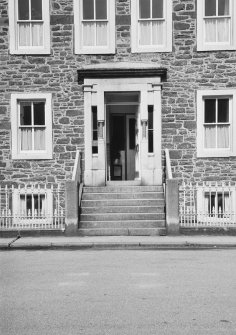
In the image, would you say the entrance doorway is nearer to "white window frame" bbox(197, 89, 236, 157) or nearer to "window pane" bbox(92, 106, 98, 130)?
"window pane" bbox(92, 106, 98, 130)

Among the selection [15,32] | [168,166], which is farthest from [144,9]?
[168,166]

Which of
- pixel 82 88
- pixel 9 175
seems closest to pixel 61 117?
pixel 82 88

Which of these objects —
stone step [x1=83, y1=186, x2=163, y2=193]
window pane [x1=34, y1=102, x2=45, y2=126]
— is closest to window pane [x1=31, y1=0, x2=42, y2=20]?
window pane [x1=34, y1=102, x2=45, y2=126]

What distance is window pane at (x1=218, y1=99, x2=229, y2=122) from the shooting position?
17.3 metres

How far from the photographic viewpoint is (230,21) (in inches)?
677

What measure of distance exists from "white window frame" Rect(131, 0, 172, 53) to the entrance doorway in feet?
7.05

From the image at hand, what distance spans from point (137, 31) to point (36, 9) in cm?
347

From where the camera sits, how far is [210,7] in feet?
56.6

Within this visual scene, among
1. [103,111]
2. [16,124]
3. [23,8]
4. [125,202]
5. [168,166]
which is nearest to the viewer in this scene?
[125,202]

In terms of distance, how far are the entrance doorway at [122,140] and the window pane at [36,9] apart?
3.85 metres

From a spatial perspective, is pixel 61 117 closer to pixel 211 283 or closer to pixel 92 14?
pixel 92 14

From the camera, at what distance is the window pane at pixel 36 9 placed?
57.0ft

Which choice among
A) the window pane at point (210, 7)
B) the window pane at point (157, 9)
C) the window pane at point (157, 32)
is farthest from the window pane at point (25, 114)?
the window pane at point (210, 7)

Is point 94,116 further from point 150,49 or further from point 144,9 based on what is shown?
point 144,9
